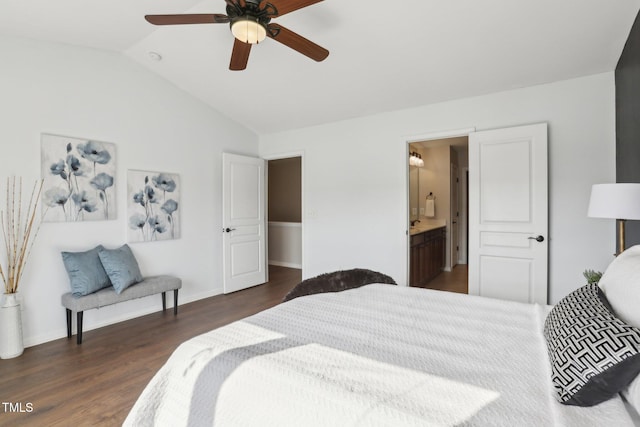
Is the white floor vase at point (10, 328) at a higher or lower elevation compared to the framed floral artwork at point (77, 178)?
lower

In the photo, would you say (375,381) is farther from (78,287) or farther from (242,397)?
(78,287)

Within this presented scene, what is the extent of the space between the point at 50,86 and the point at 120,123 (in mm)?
657

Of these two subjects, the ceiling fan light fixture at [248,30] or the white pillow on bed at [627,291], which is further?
the ceiling fan light fixture at [248,30]

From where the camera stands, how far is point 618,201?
6.28 feet

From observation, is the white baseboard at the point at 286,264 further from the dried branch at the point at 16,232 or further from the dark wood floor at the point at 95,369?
the dried branch at the point at 16,232

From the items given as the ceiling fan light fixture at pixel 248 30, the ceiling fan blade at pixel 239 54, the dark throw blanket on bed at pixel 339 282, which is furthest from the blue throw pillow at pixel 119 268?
the ceiling fan light fixture at pixel 248 30

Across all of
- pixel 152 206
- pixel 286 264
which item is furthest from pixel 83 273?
pixel 286 264

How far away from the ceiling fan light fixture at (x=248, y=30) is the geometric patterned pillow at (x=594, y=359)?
2142 millimetres

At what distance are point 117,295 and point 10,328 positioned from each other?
0.78 meters

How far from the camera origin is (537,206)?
318 cm

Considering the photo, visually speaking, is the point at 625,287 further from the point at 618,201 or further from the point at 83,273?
the point at 83,273

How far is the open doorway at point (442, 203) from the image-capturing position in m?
5.35

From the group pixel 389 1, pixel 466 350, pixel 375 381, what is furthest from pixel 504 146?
pixel 375 381

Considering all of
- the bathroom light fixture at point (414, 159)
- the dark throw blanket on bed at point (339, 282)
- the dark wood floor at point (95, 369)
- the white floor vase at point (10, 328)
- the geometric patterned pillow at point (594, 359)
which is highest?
the bathroom light fixture at point (414, 159)
